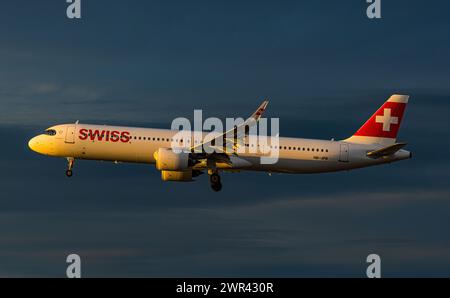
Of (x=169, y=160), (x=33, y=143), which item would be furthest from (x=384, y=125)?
(x=33, y=143)

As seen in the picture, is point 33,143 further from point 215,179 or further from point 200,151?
point 215,179

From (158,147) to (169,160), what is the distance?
2.43 metres

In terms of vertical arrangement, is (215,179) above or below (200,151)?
below

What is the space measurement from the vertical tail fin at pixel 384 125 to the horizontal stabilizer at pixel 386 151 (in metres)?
2.15

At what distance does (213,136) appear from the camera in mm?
73875

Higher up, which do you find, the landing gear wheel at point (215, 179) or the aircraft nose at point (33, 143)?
the aircraft nose at point (33, 143)

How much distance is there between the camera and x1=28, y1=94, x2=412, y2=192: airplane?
72812 millimetres

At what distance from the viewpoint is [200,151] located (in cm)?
7338

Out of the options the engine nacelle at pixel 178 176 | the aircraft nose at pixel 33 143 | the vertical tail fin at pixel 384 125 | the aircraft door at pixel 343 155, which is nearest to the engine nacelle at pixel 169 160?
the engine nacelle at pixel 178 176

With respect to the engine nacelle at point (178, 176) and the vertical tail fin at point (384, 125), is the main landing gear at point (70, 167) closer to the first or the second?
the engine nacelle at point (178, 176)

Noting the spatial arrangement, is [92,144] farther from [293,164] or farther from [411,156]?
[411,156]

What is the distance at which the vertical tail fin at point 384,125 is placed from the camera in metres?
79.4
